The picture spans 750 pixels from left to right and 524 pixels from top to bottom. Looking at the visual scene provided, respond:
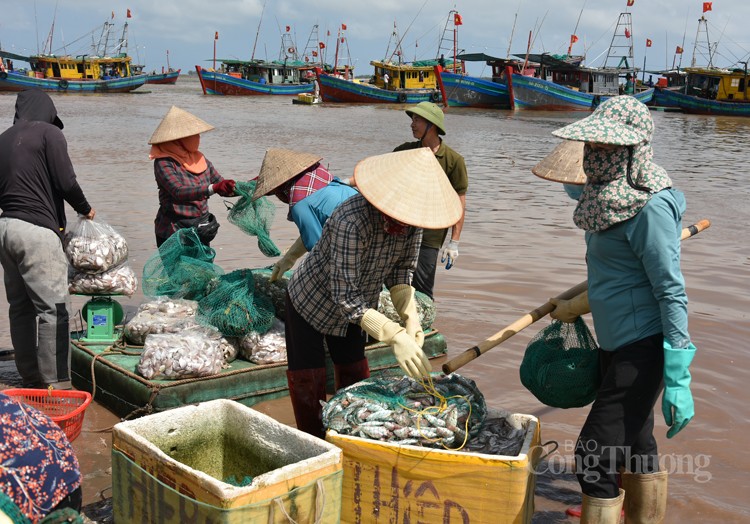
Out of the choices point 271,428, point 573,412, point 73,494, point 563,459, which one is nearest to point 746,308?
point 573,412

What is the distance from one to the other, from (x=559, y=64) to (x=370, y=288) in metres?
38.4

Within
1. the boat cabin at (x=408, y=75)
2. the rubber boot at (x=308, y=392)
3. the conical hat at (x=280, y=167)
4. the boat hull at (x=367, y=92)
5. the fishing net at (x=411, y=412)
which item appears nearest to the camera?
the fishing net at (x=411, y=412)

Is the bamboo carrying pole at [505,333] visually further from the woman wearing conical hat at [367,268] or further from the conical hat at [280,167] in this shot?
the conical hat at [280,167]

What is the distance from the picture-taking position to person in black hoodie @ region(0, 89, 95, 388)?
4.11 m

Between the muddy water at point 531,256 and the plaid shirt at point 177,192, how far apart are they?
118 cm

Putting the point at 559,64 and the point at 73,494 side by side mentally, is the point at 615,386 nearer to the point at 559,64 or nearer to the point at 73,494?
the point at 73,494

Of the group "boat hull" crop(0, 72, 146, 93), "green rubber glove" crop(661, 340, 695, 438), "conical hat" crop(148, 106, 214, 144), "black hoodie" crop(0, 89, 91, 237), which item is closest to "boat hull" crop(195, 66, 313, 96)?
"boat hull" crop(0, 72, 146, 93)

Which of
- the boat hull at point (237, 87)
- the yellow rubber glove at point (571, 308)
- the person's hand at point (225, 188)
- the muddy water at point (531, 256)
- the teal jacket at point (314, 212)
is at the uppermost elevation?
the boat hull at point (237, 87)

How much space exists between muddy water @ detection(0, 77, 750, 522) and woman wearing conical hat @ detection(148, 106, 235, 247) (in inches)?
49.2

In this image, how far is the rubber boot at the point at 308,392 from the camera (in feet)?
11.0

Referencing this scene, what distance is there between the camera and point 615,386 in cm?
267

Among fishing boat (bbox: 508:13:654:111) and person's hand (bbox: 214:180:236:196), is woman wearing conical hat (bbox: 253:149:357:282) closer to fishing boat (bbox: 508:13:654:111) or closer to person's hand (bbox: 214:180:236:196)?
person's hand (bbox: 214:180:236:196)

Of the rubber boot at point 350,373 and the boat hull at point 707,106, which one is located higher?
the boat hull at point 707,106

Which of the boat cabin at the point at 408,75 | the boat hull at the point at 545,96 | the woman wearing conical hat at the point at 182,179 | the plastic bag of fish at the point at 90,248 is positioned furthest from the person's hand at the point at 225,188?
the boat cabin at the point at 408,75
